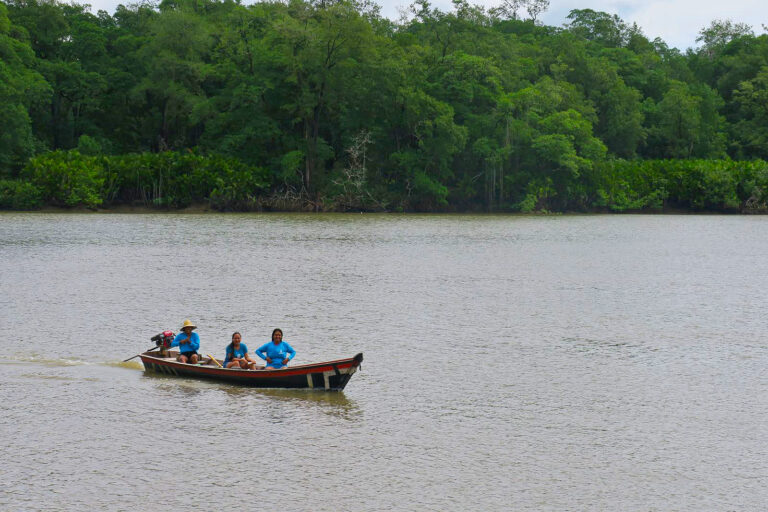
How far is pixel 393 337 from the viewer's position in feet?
80.3

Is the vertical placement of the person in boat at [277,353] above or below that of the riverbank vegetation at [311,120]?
below

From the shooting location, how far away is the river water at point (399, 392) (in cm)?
1322

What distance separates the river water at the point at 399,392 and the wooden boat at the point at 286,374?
0.91 ft

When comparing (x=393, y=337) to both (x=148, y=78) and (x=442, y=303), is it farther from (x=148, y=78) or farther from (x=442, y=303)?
(x=148, y=78)

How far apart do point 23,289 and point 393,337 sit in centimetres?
1548

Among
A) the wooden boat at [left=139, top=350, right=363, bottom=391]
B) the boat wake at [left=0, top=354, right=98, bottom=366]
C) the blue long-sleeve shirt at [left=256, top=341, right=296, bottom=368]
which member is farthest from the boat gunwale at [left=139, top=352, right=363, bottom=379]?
the boat wake at [left=0, top=354, right=98, bottom=366]

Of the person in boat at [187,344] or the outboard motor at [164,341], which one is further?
the outboard motor at [164,341]

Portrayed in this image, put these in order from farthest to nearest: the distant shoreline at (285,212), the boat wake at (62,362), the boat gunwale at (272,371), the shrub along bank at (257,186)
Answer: the distant shoreline at (285,212), the shrub along bank at (257,186), the boat wake at (62,362), the boat gunwale at (272,371)

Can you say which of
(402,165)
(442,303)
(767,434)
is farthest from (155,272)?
(402,165)

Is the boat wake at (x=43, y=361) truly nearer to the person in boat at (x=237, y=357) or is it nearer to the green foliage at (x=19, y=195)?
the person in boat at (x=237, y=357)

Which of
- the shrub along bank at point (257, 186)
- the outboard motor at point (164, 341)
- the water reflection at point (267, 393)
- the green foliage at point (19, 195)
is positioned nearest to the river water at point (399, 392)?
the water reflection at point (267, 393)

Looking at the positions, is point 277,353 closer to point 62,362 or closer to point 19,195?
point 62,362

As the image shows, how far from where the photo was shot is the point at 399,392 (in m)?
18.6

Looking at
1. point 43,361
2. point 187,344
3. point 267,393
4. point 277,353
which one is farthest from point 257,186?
point 267,393
